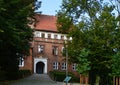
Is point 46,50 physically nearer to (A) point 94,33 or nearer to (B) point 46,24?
(B) point 46,24

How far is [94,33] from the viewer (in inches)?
1767

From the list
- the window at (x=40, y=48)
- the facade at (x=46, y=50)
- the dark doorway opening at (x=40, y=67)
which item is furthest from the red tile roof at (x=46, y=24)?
the dark doorway opening at (x=40, y=67)

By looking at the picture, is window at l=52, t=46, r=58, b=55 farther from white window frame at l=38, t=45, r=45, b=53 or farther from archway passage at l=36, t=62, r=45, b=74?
archway passage at l=36, t=62, r=45, b=74

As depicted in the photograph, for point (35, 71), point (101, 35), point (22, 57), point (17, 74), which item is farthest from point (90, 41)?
point (35, 71)

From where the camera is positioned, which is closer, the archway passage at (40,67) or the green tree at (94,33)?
the green tree at (94,33)

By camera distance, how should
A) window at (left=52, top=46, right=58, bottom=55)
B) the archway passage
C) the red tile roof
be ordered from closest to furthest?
the archway passage
window at (left=52, top=46, right=58, bottom=55)
the red tile roof

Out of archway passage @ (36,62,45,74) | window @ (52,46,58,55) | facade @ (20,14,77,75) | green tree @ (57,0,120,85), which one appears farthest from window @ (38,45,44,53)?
green tree @ (57,0,120,85)

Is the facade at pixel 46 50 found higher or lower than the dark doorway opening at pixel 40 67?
higher

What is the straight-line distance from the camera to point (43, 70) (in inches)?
3846

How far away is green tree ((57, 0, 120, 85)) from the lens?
144 ft

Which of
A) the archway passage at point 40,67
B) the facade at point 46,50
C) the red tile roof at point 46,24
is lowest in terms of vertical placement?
the archway passage at point 40,67

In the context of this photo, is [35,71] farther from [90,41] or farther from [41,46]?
[90,41]

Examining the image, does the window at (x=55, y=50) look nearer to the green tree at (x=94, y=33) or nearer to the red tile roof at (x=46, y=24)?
the red tile roof at (x=46, y=24)

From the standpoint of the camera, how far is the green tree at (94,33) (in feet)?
144
